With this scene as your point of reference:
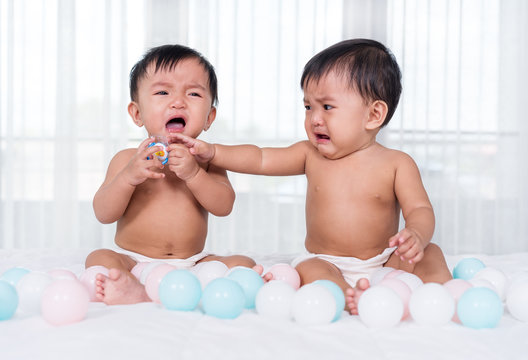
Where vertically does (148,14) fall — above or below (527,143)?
above

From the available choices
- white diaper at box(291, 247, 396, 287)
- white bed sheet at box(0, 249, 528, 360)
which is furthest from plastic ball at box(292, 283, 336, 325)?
white diaper at box(291, 247, 396, 287)

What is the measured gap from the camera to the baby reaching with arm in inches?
52.4

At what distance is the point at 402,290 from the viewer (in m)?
0.94

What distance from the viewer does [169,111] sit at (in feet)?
4.55

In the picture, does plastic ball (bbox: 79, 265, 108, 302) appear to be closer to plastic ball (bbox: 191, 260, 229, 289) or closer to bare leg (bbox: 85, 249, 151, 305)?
bare leg (bbox: 85, 249, 151, 305)

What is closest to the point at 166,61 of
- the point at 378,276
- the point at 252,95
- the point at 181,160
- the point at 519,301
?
the point at 181,160

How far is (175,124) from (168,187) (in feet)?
0.56

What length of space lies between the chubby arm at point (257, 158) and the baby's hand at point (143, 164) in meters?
0.10

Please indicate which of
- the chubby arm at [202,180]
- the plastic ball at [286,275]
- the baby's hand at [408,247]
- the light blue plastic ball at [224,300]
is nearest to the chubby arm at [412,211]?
the baby's hand at [408,247]

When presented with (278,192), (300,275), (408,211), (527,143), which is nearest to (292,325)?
(300,275)

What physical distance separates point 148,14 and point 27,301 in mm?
2110

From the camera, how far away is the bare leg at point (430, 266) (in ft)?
3.93

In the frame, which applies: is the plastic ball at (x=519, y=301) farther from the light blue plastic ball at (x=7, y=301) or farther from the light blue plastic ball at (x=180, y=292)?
the light blue plastic ball at (x=7, y=301)

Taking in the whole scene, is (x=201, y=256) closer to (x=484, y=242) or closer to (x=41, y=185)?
(x=41, y=185)
